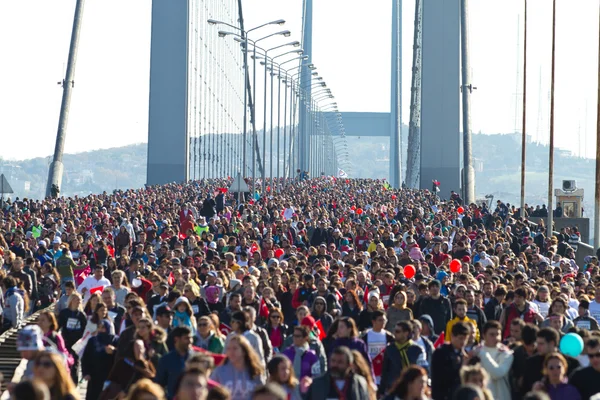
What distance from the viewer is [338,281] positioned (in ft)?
54.6

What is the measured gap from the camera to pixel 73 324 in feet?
44.2

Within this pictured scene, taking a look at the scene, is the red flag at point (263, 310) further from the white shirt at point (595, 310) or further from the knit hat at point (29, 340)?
the knit hat at point (29, 340)

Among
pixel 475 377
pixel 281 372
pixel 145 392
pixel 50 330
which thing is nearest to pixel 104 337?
pixel 50 330

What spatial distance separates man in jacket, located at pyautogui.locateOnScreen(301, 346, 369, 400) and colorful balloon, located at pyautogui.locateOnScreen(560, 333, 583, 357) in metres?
2.35

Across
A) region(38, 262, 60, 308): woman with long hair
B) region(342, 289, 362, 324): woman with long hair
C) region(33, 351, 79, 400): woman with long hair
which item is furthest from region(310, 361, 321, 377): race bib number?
region(38, 262, 60, 308): woman with long hair

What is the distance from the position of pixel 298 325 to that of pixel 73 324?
10.0 feet

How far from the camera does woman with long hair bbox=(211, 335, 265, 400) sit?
9164 mm

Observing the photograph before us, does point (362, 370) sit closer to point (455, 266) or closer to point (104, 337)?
point (104, 337)

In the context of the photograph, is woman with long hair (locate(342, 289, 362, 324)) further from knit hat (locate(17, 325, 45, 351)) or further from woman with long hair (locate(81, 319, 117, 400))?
knit hat (locate(17, 325, 45, 351))

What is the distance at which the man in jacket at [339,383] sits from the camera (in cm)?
895

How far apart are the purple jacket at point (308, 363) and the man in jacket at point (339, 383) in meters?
1.28

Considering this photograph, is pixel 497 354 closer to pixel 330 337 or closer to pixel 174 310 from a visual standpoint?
pixel 330 337

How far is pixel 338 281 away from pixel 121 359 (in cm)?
655

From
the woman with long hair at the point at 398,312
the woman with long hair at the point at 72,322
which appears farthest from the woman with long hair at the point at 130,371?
the woman with long hair at the point at 398,312
